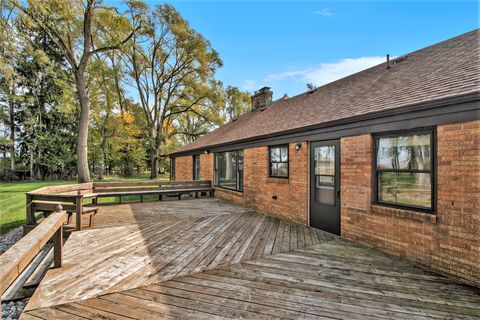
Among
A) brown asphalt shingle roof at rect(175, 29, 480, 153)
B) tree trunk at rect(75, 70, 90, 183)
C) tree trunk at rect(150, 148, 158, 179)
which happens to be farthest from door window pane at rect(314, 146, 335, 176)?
tree trunk at rect(150, 148, 158, 179)

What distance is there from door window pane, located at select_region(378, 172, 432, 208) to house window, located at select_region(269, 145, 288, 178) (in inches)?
107

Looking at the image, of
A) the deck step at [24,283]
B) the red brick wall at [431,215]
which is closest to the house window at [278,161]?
the red brick wall at [431,215]

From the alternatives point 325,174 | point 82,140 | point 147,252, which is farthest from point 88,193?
point 325,174

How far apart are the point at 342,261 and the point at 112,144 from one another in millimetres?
24409

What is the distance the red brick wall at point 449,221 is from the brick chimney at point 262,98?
9.41m

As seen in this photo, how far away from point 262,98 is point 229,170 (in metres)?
5.31

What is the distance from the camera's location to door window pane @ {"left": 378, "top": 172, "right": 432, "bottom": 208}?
362 centimetres

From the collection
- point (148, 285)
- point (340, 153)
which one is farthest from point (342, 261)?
point (148, 285)

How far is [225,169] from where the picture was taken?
995 centimetres

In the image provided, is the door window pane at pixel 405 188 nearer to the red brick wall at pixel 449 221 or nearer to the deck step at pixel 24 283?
the red brick wall at pixel 449 221

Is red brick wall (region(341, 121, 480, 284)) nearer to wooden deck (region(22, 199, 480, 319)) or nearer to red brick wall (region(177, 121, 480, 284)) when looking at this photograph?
red brick wall (region(177, 121, 480, 284))

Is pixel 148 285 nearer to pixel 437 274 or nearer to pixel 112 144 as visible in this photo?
pixel 437 274

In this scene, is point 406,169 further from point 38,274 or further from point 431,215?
point 38,274

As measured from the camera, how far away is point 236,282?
2.98 metres
